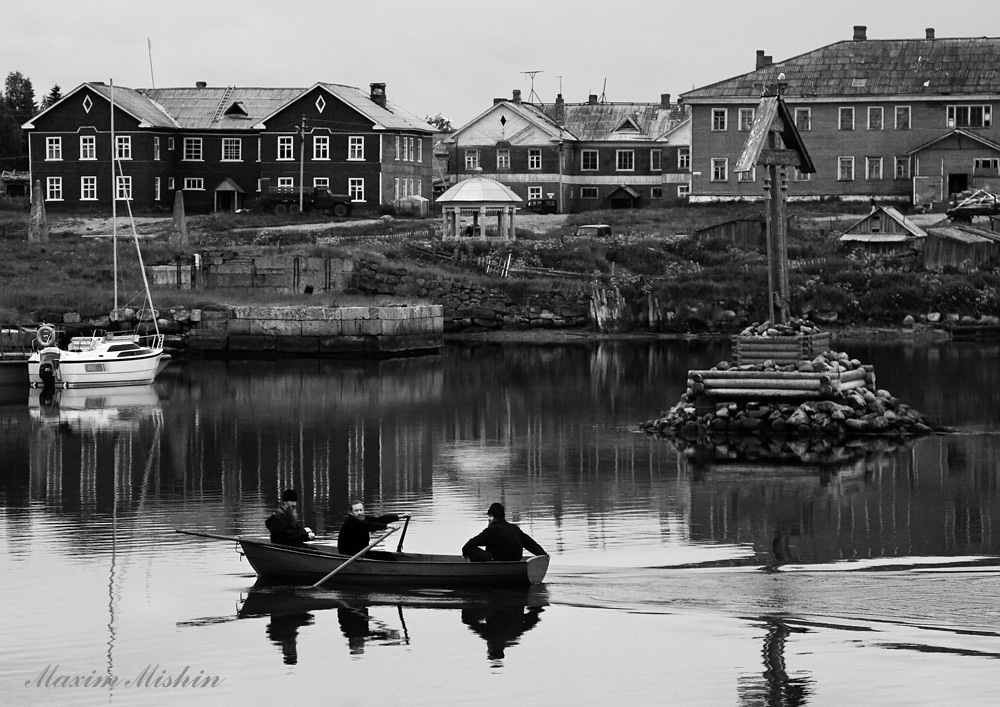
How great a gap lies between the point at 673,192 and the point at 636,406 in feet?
167

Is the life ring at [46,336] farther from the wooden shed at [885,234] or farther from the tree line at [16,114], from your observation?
the tree line at [16,114]

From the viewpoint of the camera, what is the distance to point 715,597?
18.5m

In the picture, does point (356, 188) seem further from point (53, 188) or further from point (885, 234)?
point (885, 234)

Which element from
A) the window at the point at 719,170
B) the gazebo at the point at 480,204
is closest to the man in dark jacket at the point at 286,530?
the gazebo at the point at 480,204

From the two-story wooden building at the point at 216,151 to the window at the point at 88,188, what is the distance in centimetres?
5

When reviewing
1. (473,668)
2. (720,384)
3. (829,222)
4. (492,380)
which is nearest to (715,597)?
(473,668)

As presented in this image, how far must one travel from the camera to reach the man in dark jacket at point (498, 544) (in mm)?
18906

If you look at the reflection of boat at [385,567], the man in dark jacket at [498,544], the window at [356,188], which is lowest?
the reflection of boat at [385,567]

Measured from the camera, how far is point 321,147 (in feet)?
258

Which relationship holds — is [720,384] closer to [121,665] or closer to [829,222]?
[121,665]

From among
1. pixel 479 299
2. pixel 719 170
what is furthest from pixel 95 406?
pixel 719 170

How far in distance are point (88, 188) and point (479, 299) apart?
28.4 m

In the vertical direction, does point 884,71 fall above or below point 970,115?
above

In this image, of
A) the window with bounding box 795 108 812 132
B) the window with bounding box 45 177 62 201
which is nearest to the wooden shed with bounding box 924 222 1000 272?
the window with bounding box 795 108 812 132
